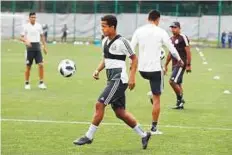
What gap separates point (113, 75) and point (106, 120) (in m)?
2.83

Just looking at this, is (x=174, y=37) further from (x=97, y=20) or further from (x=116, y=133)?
(x=97, y=20)

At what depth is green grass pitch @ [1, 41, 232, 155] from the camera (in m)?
9.05

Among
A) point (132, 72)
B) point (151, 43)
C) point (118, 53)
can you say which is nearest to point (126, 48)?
point (118, 53)

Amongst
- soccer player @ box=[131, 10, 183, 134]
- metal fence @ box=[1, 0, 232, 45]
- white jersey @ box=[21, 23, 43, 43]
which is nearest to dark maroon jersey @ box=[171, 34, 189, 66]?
soccer player @ box=[131, 10, 183, 134]

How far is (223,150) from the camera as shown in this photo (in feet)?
29.5

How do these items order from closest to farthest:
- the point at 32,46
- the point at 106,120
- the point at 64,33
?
the point at 106,120 < the point at 32,46 < the point at 64,33

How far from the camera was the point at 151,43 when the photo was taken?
10273 millimetres

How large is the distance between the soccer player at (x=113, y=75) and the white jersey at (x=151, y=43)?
1217 millimetres

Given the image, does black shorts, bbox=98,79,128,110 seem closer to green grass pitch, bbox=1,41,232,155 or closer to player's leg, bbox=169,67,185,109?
green grass pitch, bbox=1,41,232,155

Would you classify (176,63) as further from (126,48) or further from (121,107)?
(126,48)

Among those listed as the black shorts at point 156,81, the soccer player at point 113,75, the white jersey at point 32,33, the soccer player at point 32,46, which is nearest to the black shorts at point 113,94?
the soccer player at point 113,75

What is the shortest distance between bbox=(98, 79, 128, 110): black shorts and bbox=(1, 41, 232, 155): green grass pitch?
70cm

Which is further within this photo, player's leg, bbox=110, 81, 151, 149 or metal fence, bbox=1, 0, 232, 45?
metal fence, bbox=1, 0, 232, 45

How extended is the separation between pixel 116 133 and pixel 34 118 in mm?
2178
